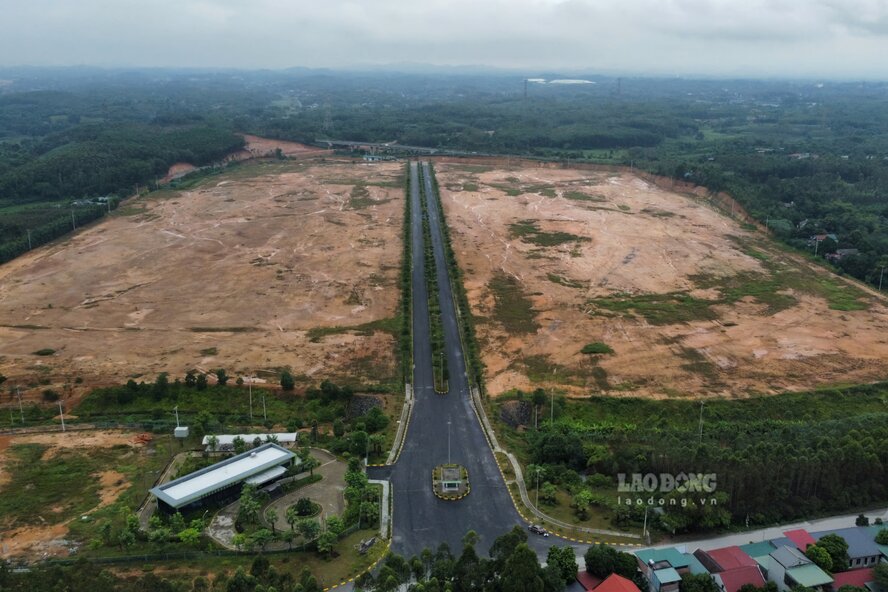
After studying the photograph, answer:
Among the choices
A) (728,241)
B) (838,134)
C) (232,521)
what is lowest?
(232,521)

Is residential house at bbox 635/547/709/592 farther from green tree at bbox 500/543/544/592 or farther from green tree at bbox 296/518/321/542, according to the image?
green tree at bbox 296/518/321/542

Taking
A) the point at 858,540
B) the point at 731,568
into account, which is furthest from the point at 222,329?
the point at 858,540

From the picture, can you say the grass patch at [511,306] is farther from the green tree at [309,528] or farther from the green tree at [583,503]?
the green tree at [309,528]

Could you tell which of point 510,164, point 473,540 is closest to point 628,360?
point 473,540

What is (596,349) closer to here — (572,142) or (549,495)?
(549,495)

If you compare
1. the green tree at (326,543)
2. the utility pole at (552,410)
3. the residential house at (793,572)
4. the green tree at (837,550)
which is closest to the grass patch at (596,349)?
the utility pole at (552,410)

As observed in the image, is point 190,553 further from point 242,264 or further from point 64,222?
point 64,222

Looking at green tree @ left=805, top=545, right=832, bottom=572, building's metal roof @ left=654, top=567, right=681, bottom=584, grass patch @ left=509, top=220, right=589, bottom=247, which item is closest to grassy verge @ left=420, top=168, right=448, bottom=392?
grass patch @ left=509, top=220, right=589, bottom=247
